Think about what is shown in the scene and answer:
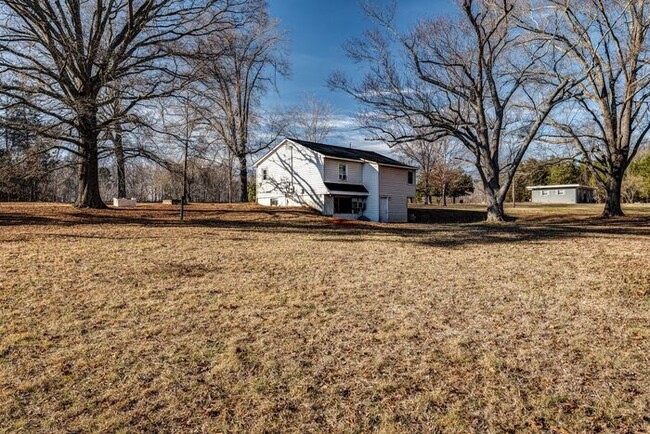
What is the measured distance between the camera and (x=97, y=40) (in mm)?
15500

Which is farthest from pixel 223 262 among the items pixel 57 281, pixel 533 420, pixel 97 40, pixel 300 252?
pixel 97 40

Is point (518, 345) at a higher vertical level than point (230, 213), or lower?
lower

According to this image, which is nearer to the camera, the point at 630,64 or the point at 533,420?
the point at 533,420

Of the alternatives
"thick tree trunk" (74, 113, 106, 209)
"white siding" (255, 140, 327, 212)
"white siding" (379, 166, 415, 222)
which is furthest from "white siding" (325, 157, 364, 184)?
"thick tree trunk" (74, 113, 106, 209)

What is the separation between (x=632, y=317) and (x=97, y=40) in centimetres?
1834

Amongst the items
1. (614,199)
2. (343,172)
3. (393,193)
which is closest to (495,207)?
(614,199)

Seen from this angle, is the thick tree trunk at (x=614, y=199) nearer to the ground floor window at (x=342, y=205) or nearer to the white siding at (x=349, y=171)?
the white siding at (x=349, y=171)

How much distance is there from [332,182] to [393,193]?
5.36 meters

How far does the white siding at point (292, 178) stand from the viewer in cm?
2708

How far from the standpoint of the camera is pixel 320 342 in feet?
14.6

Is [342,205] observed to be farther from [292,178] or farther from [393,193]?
[393,193]

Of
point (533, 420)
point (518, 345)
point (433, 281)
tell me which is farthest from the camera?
point (433, 281)

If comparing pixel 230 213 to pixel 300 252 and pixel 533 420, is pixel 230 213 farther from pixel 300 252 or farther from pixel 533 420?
pixel 533 420

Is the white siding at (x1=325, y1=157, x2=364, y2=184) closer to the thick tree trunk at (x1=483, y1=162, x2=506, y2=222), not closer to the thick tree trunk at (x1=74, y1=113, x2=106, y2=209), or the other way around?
the thick tree trunk at (x1=483, y1=162, x2=506, y2=222)
